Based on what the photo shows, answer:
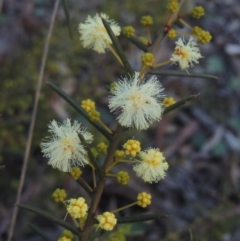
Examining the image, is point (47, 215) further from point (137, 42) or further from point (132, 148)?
point (137, 42)

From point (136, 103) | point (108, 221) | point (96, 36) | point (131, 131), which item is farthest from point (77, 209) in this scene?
point (131, 131)

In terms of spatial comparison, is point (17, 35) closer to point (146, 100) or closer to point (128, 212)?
point (128, 212)

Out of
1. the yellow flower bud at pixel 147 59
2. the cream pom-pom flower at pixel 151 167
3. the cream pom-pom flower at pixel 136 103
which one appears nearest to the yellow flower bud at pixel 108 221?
the cream pom-pom flower at pixel 151 167

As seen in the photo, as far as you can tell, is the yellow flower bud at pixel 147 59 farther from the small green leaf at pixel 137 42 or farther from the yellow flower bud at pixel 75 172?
the yellow flower bud at pixel 75 172

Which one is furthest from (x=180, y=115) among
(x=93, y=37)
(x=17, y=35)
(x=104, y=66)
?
(x=93, y=37)

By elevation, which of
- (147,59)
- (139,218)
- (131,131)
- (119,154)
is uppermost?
(131,131)
